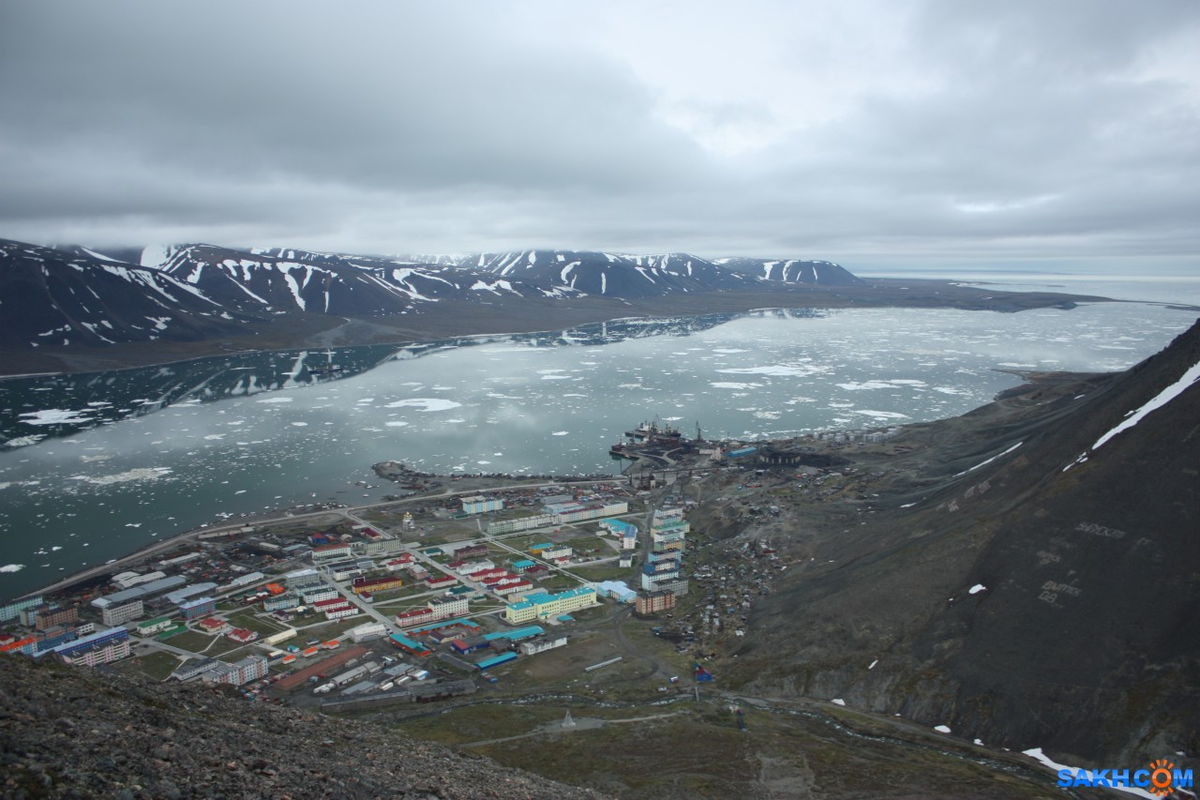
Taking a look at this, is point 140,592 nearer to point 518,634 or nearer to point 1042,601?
point 518,634

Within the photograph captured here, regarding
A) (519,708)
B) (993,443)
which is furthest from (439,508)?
(993,443)

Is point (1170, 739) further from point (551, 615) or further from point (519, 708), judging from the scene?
point (551, 615)

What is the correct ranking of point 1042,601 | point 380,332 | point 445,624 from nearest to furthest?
point 1042,601
point 445,624
point 380,332

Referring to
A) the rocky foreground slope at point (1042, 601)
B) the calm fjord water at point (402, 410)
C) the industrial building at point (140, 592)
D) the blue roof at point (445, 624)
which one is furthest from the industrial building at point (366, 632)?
the calm fjord water at point (402, 410)

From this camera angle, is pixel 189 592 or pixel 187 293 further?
pixel 187 293

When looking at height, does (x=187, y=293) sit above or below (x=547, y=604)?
above

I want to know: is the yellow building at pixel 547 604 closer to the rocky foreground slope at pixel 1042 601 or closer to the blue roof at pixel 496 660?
the blue roof at pixel 496 660

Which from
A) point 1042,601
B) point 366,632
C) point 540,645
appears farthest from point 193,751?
point 1042,601
